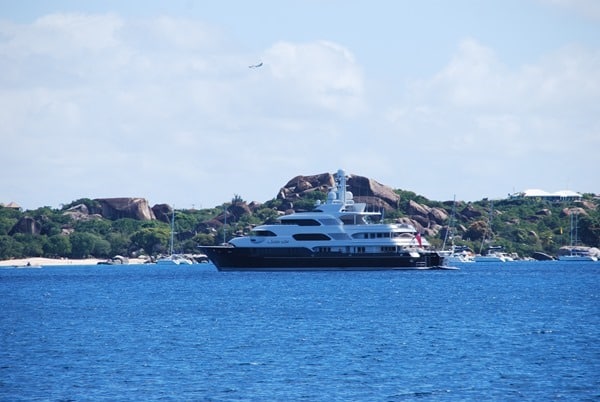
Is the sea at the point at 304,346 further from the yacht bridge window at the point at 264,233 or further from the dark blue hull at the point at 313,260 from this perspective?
the yacht bridge window at the point at 264,233

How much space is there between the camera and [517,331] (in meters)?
55.7

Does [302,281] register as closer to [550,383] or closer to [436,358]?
[436,358]

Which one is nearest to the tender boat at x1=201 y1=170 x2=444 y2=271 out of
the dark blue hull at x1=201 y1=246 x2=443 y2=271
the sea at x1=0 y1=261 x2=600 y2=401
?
the dark blue hull at x1=201 y1=246 x2=443 y2=271

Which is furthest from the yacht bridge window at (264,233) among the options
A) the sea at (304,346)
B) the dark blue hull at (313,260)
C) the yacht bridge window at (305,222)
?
the sea at (304,346)

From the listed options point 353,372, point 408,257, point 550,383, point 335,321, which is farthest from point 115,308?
point 408,257

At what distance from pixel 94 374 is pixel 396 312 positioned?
28.5 metres

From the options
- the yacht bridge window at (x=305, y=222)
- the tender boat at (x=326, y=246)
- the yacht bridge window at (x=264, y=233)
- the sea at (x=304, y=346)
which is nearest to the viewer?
the sea at (x=304, y=346)

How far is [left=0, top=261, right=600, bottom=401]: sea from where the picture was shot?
38281 mm

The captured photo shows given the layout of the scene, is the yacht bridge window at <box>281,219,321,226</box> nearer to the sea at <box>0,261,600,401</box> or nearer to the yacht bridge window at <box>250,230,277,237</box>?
the yacht bridge window at <box>250,230,277,237</box>

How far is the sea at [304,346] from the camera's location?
38281 mm

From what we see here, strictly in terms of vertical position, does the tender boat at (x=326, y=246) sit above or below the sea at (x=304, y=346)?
above

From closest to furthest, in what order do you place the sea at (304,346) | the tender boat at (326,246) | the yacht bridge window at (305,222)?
1. the sea at (304,346)
2. the tender boat at (326,246)
3. the yacht bridge window at (305,222)

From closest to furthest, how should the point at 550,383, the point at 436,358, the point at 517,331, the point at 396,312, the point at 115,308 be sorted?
the point at 550,383 < the point at 436,358 < the point at 517,331 < the point at 396,312 < the point at 115,308

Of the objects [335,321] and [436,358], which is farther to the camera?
[335,321]
